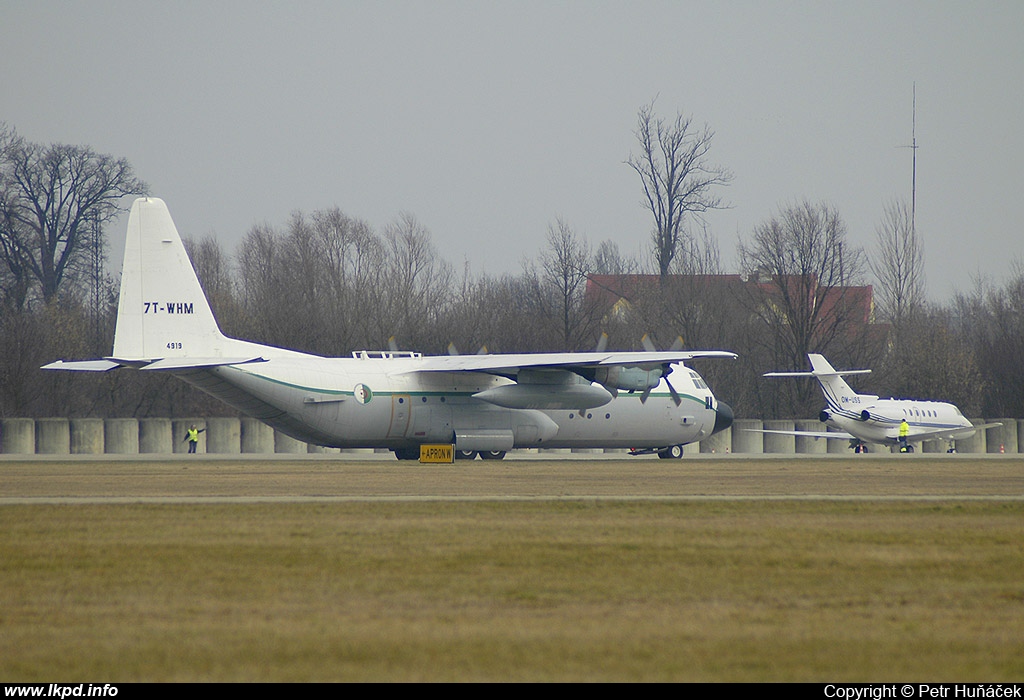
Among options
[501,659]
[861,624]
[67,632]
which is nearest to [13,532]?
[67,632]

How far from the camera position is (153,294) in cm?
3531

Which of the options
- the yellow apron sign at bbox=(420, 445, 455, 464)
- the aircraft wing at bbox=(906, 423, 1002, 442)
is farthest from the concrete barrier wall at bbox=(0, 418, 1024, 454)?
the yellow apron sign at bbox=(420, 445, 455, 464)

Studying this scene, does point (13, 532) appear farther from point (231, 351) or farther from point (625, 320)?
point (625, 320)

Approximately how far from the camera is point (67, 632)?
10234 millimetres

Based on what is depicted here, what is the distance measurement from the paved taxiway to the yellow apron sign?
64cm

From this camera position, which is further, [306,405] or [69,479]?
[306,405]

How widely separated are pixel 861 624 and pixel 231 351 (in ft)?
92.9

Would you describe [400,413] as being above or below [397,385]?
below

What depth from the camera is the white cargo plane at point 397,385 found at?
35312 mm

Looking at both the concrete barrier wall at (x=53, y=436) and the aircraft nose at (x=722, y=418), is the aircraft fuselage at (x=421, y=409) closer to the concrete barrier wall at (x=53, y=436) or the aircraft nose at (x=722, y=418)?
the aircraft nose at (x=722, y=418)

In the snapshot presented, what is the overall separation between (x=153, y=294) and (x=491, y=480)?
1211cm

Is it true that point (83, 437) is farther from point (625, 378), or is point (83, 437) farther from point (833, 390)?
point (833, 390)

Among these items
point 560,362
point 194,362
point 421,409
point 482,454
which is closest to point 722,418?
point 482,454

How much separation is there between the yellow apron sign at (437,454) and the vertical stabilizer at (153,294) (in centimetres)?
836
